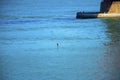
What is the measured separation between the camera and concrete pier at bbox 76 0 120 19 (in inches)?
2151

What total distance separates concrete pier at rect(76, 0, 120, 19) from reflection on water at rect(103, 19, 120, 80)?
378 inches

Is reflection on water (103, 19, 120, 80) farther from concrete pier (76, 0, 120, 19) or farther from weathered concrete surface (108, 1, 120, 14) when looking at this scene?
weathered concrete surface (108, 1, 120, 14)

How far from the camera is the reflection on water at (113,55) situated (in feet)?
71.4

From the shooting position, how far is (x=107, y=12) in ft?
187

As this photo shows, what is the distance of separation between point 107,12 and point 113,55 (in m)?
30.0

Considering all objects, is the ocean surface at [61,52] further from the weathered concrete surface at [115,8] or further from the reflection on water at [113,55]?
the weathered concrete surface at [115,8]

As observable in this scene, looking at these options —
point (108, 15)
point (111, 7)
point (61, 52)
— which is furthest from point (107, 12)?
point (61, 52)

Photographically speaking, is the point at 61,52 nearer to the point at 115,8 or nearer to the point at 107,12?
the point at 107,12

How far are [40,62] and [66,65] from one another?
1484 millimetres

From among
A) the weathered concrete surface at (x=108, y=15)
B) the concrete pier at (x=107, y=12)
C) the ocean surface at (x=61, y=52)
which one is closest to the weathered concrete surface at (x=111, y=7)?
the concrete pier at (x=107, y=12)

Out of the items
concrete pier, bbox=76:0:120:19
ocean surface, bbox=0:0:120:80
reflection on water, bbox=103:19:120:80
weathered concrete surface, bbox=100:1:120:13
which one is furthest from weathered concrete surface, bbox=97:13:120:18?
reflection on water, bbox=103:19:120:80

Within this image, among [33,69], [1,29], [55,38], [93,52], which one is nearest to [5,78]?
[33,69]

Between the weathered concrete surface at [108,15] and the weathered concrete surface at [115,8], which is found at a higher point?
the weathered concrete surface at [115,8]

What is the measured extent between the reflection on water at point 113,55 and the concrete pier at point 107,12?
378 inches
